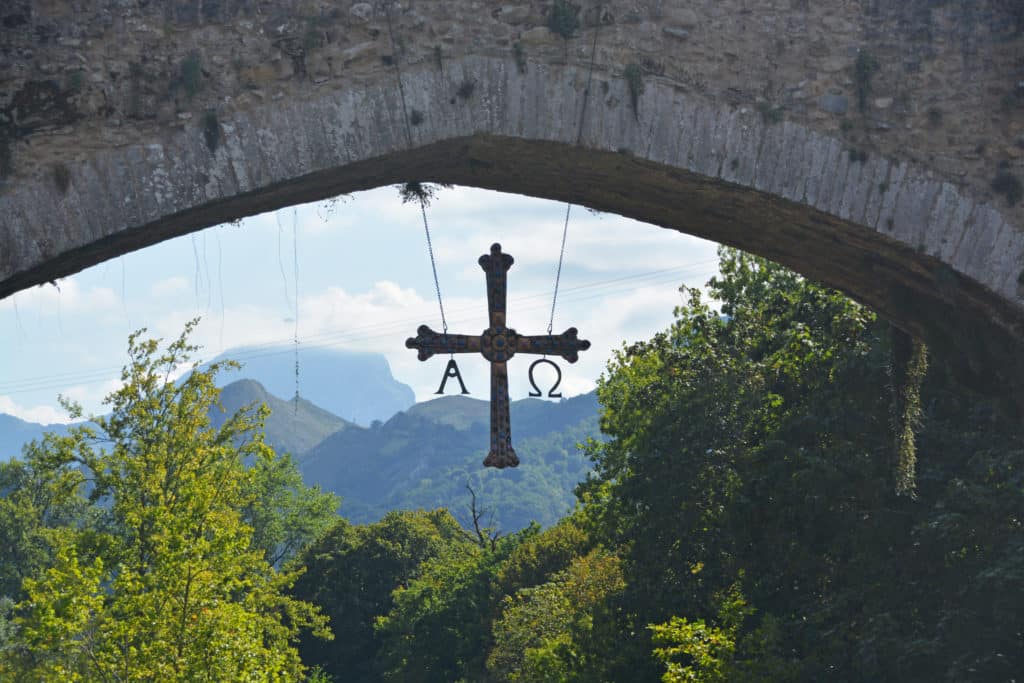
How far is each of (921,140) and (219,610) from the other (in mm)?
10766

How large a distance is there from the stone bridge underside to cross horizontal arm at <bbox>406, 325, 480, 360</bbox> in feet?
3.01

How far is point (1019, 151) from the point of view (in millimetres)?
6395

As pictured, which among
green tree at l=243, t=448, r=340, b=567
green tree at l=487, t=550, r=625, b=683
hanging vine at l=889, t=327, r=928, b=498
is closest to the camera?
hanging vine at l=889, t=327, r=928, b=498

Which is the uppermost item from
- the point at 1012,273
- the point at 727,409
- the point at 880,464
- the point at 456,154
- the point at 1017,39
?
the point at 727,409

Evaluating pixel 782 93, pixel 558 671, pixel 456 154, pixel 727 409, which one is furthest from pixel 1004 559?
pixel 558 671

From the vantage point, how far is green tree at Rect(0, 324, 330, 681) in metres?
13.5

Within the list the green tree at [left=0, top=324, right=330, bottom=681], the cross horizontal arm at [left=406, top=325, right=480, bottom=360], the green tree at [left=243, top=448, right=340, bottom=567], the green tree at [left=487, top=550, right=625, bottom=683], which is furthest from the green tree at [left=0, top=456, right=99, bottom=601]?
the cross horizontal arm at [left=406, top=325, right=480, bottom=360]

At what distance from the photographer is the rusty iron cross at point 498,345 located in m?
7.03

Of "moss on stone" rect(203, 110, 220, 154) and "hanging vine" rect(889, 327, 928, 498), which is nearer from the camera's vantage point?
"moss on stone" rect(203, 110, 220, 154)

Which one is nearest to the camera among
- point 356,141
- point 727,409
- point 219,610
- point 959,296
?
point 356,141

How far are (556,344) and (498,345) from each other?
33 centimetres

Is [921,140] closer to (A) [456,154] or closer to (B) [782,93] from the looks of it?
(B) [782,93]

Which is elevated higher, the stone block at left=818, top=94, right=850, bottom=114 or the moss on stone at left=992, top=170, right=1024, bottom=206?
the stone block at left=818, top=94, right=850, bottom=114

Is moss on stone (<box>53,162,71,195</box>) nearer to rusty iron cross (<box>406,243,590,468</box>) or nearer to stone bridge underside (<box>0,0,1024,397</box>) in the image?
stone bridge underside (<box>0,0,1024,397</box>)
